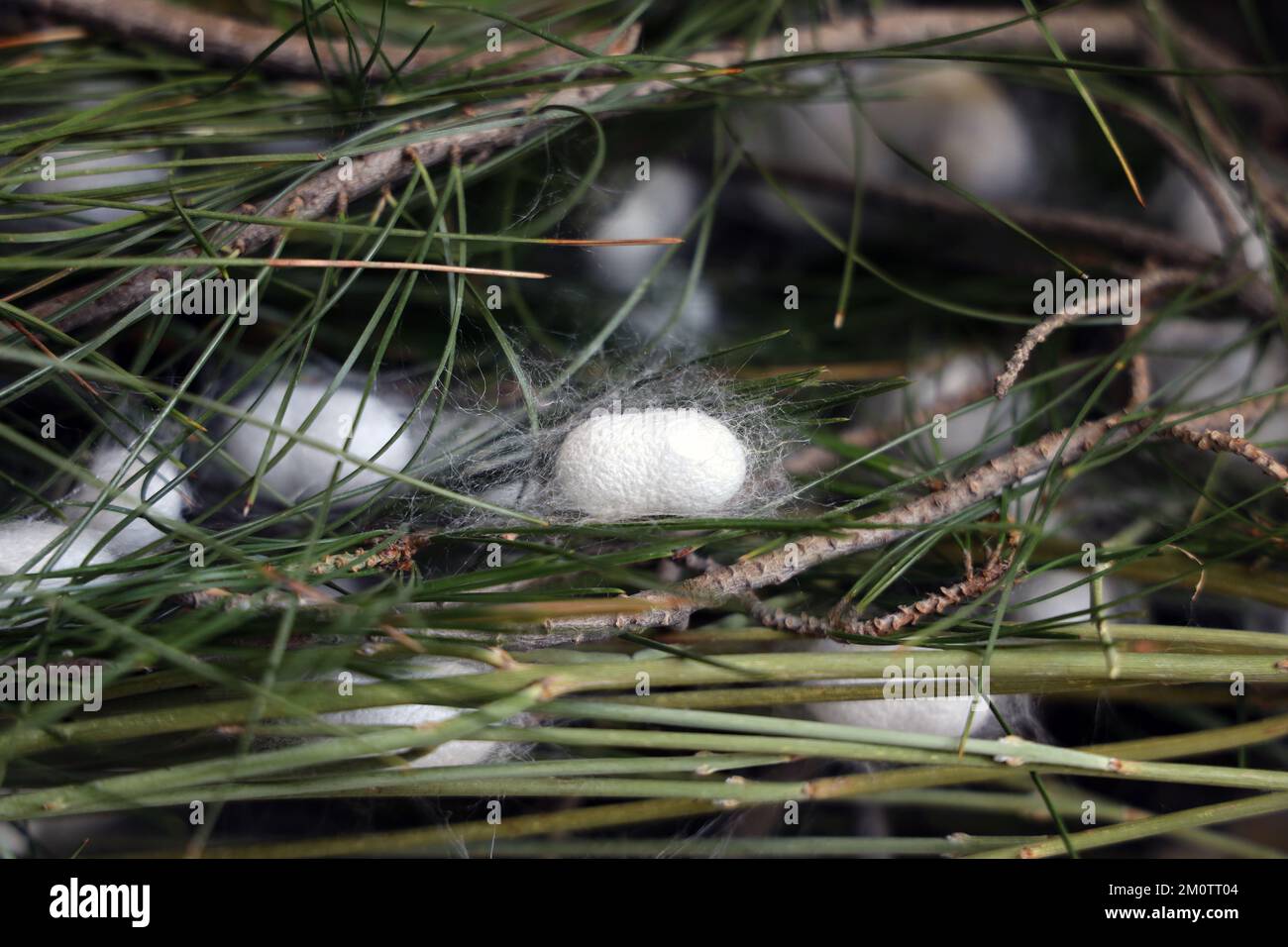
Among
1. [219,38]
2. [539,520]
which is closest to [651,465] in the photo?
[539,520]

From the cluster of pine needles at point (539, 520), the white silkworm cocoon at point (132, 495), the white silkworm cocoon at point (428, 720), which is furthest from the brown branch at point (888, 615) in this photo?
the white silkworm cocoon at point (132, 495)

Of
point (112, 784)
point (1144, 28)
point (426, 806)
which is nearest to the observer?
point (112, 784)

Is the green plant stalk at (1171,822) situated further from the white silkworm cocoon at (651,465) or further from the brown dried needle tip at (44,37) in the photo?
the brown dried needle tip at (44,37)

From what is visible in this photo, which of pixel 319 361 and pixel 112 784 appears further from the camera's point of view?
pixel 319 361

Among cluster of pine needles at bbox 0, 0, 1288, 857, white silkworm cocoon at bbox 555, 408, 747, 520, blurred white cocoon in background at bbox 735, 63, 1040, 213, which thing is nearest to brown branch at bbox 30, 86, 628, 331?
cluster of pine needles at bbox 0, 0, 1288, 857

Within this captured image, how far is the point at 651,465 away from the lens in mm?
299

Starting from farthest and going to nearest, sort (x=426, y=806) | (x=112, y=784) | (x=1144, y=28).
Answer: (x=1144, y=28) < (x=426, y=806) < (x=112, y=784)

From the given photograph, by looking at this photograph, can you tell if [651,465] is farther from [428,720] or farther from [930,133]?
[930,133]

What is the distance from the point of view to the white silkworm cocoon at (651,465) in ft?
0.98

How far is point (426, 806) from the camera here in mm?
322
